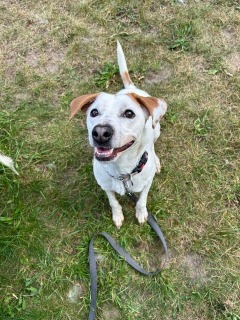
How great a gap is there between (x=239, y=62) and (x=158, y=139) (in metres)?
1.46

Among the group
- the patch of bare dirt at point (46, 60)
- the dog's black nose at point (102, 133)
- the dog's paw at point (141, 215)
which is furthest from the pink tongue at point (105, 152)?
the patch of bare dirt at point (46, 60)

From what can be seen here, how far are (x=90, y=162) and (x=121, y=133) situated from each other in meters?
1.59

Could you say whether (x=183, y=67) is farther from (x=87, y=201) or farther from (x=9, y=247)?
(x=9, y=247)

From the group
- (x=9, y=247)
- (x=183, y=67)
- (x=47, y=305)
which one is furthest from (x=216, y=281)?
(x=183, y=67)

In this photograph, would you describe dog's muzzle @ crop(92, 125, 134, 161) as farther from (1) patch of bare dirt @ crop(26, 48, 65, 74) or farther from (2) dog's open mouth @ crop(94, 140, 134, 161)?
(1) patch of bare dirt @ crop(26, 48, 65, 74)

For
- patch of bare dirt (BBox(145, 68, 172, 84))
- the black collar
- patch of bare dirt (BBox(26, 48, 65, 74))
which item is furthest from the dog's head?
patch of bare dirt (BBox(26, 48, 65, 74))

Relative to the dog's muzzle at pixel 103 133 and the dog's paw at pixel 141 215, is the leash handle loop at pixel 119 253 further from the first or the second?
the dog's muzzle at pixel 103 133

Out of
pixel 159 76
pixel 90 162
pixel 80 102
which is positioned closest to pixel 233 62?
pixel 159 76

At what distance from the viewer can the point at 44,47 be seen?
4.82 meters

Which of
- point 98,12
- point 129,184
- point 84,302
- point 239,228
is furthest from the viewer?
point 98,12

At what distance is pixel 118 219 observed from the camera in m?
3.66

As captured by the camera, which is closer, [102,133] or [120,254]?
[102,133]

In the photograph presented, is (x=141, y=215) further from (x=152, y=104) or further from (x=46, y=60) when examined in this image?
(x=46, y=60)

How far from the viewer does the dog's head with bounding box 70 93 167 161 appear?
8.19 ft
